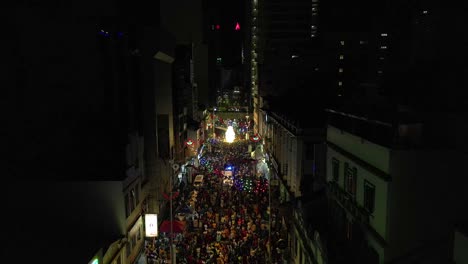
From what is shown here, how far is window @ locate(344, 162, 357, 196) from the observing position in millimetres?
12684

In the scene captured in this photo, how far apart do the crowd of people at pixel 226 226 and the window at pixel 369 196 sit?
983 cm

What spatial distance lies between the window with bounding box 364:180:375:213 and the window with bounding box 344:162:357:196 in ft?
3.45

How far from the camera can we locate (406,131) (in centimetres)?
977

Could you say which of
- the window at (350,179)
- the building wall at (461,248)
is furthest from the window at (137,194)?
the building wall at (461,248)

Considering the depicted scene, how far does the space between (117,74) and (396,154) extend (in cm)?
1817

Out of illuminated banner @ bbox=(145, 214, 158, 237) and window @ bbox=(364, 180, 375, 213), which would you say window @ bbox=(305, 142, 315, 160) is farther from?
window @ bbox=(364, 180, 375, 213)

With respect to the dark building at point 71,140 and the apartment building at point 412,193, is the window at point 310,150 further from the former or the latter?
the apartment building at point 412,193

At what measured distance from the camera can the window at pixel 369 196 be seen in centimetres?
1099

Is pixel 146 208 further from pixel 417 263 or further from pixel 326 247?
pixel 417 263

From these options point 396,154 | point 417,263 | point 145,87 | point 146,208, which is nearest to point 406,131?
point 396,154

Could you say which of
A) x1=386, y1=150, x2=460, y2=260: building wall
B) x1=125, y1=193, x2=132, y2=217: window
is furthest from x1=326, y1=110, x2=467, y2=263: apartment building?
x1=125, y1=193, x2=132, y2=217: window

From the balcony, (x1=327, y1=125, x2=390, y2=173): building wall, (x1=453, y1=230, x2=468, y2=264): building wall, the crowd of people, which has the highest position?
(x1=327, y1=125, x2=390, y2=173): building wall

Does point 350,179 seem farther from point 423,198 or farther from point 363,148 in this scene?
point 423,198

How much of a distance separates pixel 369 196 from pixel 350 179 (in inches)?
72.5
